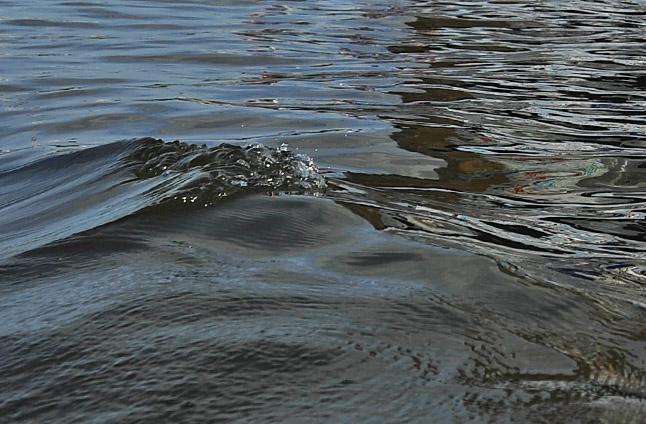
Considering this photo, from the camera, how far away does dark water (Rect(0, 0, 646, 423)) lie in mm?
2025

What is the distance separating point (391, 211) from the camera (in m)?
3.39

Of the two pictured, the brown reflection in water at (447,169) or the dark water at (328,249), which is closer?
the dark water at (328,249)

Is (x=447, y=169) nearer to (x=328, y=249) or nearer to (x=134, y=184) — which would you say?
(x=134, y=184)

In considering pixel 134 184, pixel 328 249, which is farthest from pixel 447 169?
pixel 328 249

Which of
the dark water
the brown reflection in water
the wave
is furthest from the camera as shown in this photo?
the brown reflection in water

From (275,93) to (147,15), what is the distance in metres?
4.67

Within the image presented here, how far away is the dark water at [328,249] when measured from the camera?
203cm

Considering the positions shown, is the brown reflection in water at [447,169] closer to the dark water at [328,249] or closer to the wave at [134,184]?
the dark water at [328,249]

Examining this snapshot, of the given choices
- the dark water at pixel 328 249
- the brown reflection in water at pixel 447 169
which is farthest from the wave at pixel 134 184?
the brown reflection in water at pixel 447 169

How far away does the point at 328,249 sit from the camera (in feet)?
9.53

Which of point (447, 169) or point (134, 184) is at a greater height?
point (134, 184)

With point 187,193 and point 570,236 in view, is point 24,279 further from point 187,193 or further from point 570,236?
point 570,236

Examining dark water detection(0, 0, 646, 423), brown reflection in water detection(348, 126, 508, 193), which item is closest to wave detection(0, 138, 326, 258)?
dark water detection(0, 0, 646, 423)

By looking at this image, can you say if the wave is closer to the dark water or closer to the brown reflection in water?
the dark water
